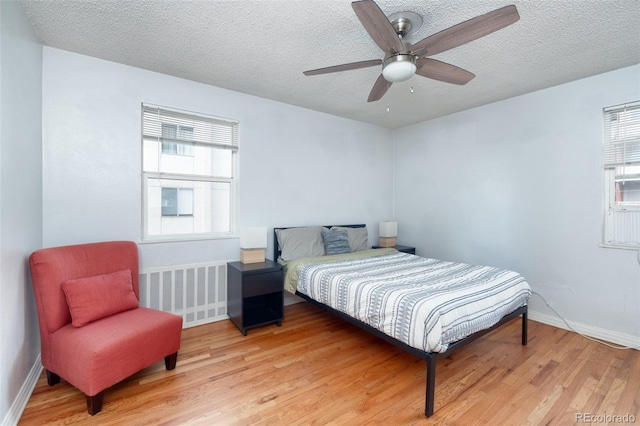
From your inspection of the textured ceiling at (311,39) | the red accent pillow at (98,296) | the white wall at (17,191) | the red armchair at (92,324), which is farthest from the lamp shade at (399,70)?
the red accent pillow at (98,296)

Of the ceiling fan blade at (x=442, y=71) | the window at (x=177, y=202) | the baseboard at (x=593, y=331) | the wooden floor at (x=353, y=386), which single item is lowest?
the wooden floor at (x=353, y=386)

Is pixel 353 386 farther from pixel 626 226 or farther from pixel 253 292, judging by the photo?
pixel 626 226

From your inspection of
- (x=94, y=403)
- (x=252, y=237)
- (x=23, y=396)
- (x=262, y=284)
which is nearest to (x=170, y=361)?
(x=94, y=403)

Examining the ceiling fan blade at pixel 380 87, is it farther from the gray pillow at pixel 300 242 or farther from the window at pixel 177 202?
the window at pixel 177 202

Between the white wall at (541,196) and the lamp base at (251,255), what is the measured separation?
8.60 ft

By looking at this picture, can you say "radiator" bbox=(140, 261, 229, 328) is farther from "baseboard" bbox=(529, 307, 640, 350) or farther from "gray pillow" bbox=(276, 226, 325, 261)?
"baseboard" bbox=(529, 307, 640, 350)

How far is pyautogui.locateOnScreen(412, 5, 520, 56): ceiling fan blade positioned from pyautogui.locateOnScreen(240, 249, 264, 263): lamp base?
244 cm

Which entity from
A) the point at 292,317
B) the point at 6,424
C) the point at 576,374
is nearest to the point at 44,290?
the point at 6,424

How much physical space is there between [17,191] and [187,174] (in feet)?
4.76

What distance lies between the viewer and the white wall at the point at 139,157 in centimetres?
252

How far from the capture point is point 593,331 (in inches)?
116

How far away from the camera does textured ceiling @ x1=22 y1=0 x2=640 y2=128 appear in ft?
6.39

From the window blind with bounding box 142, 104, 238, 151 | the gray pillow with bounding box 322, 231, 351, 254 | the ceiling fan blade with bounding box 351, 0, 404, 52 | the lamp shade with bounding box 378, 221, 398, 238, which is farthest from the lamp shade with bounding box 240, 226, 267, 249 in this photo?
the ceiling fan blade with bounding box 351, 0, 404, 52

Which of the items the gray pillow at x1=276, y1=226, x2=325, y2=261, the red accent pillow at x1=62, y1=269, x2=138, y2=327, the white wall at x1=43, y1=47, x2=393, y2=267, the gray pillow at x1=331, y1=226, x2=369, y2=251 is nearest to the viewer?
the red accent pillow at x1=62, y1=269, x2=138, y2=327
